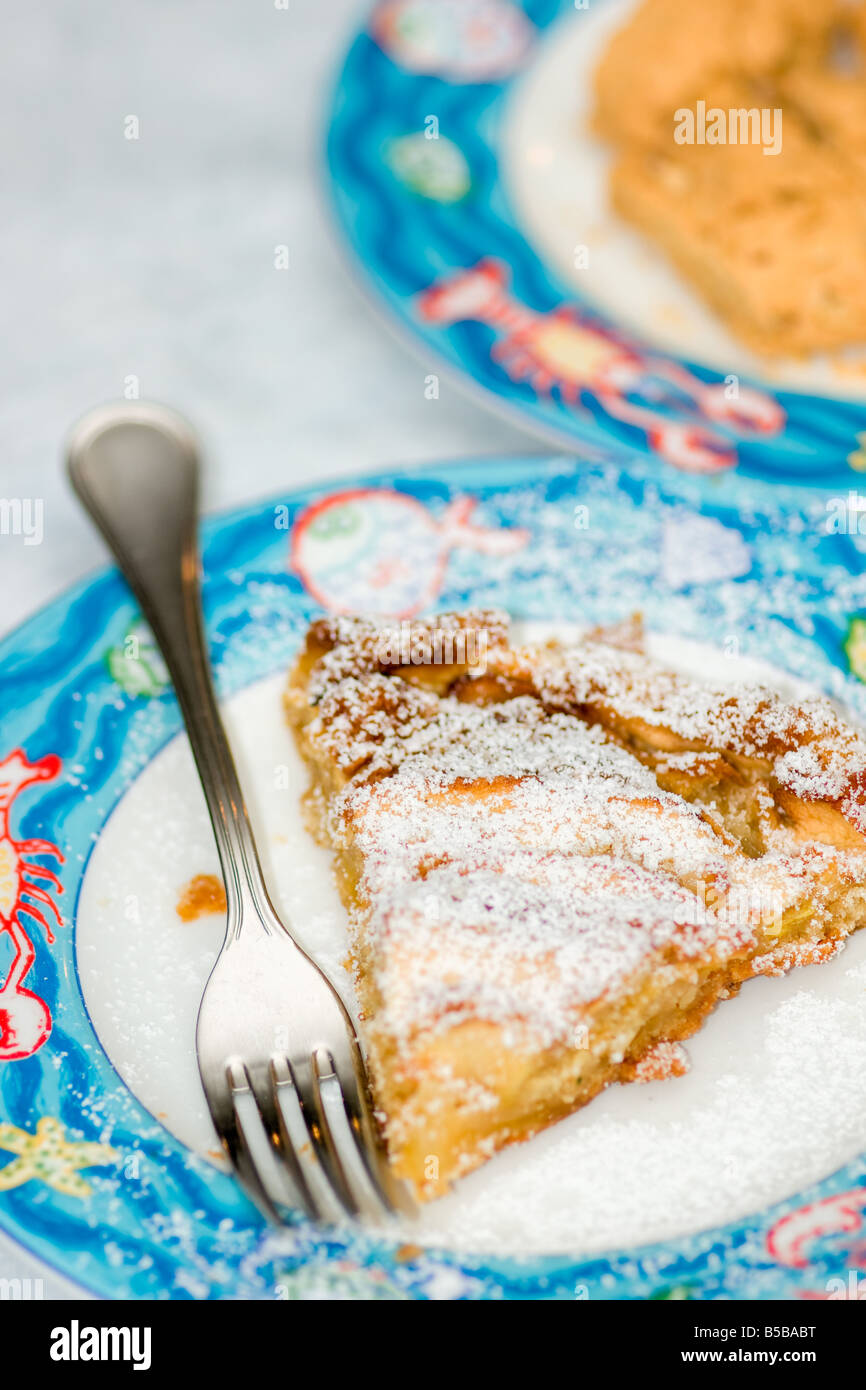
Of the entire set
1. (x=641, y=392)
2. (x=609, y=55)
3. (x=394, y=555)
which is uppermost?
(x=609, y=55)

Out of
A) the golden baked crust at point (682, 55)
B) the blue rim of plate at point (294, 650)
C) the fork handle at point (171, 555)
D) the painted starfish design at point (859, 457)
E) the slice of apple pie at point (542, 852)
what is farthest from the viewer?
the golden baked crust at point (682, 55)

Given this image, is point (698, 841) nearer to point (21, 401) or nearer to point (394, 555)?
point (394, 555)

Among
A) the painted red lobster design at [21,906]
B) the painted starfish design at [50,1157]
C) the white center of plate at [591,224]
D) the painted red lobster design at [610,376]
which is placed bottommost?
the painted starfish design at [50,1157]

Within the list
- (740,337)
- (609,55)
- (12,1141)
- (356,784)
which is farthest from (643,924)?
(609,55)

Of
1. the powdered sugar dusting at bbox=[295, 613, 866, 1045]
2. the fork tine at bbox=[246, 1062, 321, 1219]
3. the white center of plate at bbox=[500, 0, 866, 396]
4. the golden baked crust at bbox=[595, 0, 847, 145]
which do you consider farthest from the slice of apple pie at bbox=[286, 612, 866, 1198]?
the golden baked crust at bbox=[595, 0, 847, 145]

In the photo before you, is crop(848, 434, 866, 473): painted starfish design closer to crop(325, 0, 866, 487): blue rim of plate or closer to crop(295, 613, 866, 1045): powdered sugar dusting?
crop(325, 0, 866, 487): blue rim of plate

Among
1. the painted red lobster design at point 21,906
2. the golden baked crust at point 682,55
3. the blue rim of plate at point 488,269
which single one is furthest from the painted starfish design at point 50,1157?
the golden baked crust at point 682,55

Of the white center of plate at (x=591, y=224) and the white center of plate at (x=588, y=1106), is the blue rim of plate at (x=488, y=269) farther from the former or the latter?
the white center of plate at (x=588, y=1106)

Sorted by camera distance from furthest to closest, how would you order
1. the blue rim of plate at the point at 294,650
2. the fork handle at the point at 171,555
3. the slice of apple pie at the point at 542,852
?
the fork handle at the point at 171,555 < the slice of apple pie at the point at 542,852 < the blue rim of plate at the point at 294,650

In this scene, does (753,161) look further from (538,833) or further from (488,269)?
(538,833)
